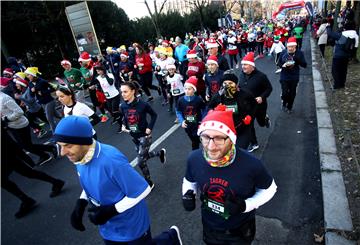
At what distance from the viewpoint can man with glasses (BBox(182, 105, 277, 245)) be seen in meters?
2.29

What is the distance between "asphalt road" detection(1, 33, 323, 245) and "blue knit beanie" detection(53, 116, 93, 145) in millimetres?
2085

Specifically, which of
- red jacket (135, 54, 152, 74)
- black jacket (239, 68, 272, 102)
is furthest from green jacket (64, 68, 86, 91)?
black jacket (239, 68, 272, 102)

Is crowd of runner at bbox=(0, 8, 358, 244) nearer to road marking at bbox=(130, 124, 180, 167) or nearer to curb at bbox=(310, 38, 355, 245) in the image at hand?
road marking at bbox=(130, 124, 180, 167)

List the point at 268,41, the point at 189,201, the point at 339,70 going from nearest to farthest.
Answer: the point at 189,201
the point at 339,70
the point at 268,41

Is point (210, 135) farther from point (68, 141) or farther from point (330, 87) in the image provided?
point (330, 87)

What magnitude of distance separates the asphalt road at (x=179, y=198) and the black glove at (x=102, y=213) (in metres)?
1.61

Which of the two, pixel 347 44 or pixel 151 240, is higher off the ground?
pixel 347 44

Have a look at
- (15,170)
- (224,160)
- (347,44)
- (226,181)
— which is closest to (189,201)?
(226,181)

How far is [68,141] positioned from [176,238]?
158 centimetres

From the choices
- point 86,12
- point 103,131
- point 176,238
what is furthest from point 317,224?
point 86,12

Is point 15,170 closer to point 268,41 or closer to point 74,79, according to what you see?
point 74,79

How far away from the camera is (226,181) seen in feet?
7.64

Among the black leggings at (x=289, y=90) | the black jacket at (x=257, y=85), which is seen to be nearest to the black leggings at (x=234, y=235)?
the black jacket at (x=257, y=85)

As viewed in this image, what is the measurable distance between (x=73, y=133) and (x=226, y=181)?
130cm
